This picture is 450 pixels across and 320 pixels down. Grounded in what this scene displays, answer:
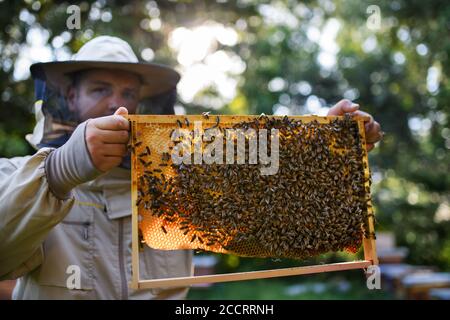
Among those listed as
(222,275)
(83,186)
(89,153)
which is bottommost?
(222,275)

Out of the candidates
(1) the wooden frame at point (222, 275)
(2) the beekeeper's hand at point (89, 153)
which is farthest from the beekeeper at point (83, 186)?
(1) the wooden frame at point (222, 275)

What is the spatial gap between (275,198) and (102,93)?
187 cm

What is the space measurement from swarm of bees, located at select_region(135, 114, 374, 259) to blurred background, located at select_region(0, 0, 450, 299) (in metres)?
6.29

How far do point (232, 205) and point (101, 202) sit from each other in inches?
46.8

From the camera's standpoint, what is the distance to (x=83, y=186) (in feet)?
12.3

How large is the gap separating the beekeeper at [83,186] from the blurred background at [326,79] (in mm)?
4777

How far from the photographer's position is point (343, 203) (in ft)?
11.0

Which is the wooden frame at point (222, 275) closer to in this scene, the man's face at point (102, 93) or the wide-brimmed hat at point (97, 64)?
the man's face at point (102, 93)

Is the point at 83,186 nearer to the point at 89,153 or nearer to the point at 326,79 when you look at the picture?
the point at 89,153

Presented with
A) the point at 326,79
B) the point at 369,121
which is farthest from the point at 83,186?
the point at 326,79

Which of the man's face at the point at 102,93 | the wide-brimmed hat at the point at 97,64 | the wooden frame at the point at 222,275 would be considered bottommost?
the wooden frame at the point at 222,275

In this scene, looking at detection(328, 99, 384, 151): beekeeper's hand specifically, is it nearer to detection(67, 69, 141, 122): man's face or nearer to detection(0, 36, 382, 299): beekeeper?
detection(0, 36, 382, 299): beekeeper

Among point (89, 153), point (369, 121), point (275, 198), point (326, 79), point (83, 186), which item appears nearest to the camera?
point (89, 153)

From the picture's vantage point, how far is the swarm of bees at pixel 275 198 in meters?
3.11
